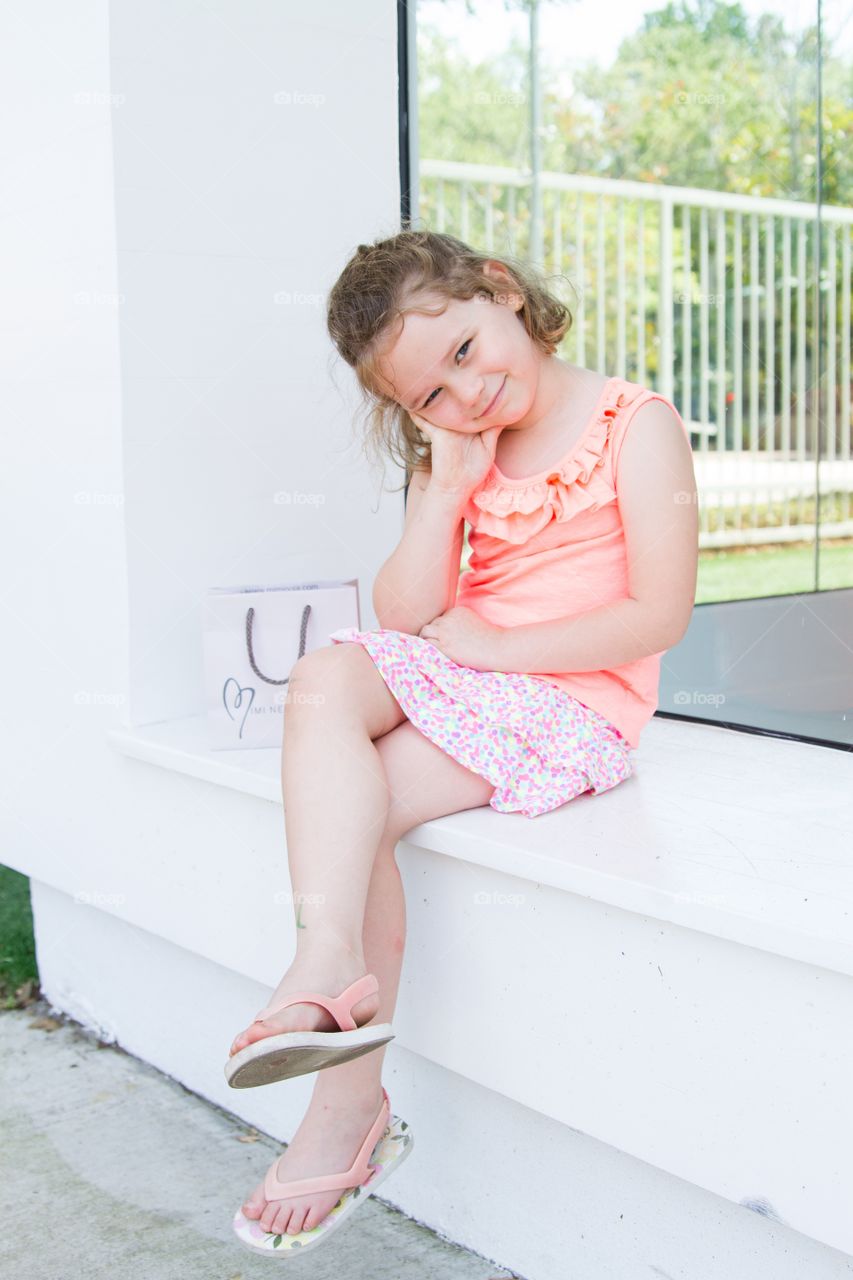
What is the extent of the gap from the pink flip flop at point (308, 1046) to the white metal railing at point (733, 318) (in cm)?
390

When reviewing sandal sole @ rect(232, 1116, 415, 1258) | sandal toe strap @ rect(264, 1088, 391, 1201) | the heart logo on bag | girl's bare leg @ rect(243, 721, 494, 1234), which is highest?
the heart logo on bag

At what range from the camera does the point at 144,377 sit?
78.7 inches

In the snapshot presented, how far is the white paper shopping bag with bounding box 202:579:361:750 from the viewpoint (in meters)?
1.91

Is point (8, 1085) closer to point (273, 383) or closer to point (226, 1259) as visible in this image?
point (226, 1259)

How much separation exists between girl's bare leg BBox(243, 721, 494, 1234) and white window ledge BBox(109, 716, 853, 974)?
0.03 metres

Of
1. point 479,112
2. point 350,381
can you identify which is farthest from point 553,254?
point 350,381

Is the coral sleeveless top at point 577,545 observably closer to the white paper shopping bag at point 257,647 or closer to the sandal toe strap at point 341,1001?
the white paper shopping bag at point 257,647

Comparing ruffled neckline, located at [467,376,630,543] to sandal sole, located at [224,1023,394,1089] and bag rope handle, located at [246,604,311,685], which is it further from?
sandal sole, located at [224,1023,394,1089]

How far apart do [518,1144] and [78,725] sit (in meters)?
1.01

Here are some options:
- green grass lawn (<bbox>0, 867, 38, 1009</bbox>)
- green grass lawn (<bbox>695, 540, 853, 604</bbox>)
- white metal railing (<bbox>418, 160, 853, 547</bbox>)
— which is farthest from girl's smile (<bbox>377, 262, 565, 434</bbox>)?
white metal railing (<bbox>418, 160, 853, 547</bbox>)

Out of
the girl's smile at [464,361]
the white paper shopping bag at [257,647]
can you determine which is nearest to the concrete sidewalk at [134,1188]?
the white paper shopping bag at [257,647]

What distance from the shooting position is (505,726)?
1.60 meters

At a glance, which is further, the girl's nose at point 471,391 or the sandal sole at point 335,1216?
the girl's nose at point 471,391

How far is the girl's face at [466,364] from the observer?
1.63 metres
